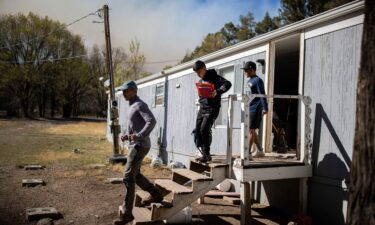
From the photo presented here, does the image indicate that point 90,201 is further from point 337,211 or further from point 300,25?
point 300,25

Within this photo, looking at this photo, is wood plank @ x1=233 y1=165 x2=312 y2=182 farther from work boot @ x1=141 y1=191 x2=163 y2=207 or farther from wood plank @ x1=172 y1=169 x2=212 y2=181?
work boot @ x1=141 y1=191 x2=163 y2=207

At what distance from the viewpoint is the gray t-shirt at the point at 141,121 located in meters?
4.85

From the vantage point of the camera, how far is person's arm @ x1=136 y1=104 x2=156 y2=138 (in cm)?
483

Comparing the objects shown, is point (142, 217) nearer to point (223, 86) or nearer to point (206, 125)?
point (206, 125)

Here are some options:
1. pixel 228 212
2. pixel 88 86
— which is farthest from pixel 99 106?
pixel 228 212

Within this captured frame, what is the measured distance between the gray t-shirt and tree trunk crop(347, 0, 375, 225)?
110 inches

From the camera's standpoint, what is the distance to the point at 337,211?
5.23 metres

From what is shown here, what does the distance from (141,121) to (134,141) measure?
1.07 feet

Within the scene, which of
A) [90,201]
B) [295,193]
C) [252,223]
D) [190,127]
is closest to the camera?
[252,223]

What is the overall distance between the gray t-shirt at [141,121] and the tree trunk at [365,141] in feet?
9.14

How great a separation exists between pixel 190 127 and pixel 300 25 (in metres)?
4.78

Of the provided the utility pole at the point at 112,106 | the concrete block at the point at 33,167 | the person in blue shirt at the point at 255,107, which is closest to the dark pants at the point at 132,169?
the person in blue shirt at the point at 255,107

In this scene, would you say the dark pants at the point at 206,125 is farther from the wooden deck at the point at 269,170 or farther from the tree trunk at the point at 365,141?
the tree trunk at the point at 365,141

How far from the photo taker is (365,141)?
275 centimetres
